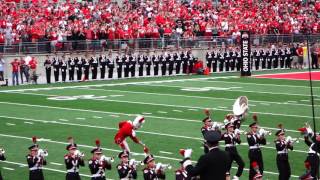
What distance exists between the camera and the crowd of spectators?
37.2 meters

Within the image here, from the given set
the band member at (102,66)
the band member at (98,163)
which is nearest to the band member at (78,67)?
the band member at (102,66)

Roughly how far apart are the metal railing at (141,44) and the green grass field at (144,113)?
348 centimetres

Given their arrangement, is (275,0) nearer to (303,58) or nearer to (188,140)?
(303,58)

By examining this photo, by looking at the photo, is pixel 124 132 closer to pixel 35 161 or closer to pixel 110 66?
pixel 35 161

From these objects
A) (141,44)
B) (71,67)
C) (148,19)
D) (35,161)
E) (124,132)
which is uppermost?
(148,19)

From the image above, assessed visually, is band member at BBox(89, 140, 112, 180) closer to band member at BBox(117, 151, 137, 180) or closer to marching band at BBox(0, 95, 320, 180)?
marching band at BBox(0, 95, 320, 180)

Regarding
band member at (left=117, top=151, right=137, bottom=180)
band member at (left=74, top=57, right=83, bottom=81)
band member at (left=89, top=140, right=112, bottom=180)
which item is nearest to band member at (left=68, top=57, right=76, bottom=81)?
band member at (left=74, top=57, right=83, bottom=81)

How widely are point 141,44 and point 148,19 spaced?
3.25 m

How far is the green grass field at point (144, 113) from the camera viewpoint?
18266 millimetres

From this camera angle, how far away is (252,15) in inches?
1890

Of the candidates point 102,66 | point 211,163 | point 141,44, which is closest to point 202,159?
point 211,163

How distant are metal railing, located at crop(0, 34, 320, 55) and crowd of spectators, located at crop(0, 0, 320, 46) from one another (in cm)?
28

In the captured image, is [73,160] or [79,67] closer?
[73,160]

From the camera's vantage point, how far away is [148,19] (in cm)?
4312
